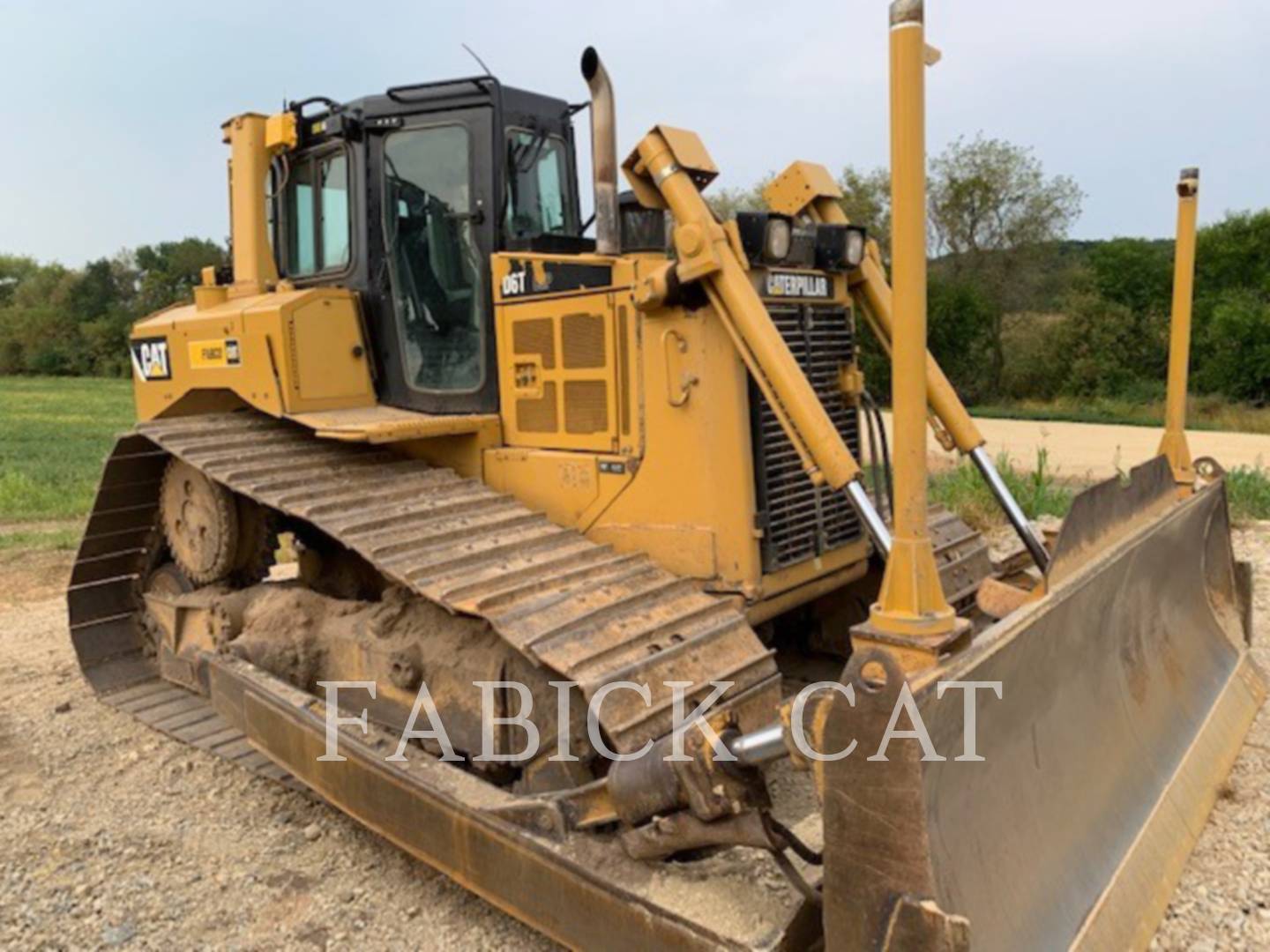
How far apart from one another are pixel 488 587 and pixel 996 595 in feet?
5.36

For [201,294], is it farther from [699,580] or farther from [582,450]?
[699,580]

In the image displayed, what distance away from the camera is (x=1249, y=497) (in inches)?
366

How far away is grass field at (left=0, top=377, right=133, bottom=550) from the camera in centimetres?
1077

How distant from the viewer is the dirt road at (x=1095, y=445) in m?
16.2

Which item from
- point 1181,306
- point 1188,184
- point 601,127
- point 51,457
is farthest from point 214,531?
point 51,457

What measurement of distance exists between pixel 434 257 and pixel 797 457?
1.79 metres

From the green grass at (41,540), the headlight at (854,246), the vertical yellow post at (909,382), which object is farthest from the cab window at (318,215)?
the green grass at (41,540)

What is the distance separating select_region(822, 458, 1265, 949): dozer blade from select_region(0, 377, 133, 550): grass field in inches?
345

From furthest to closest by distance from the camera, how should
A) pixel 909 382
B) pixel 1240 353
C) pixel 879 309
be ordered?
pixel 1240 353, pixel 879 309, pixel 909 382

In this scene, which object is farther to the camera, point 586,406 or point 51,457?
point 51,457

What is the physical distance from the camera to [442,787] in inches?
125

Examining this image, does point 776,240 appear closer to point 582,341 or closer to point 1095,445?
point 582,341

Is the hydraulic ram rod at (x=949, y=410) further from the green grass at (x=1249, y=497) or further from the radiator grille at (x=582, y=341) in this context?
the green grass at (x=1249, y=497)

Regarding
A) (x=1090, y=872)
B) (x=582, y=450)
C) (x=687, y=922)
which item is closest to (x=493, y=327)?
(x=582, y=450)
